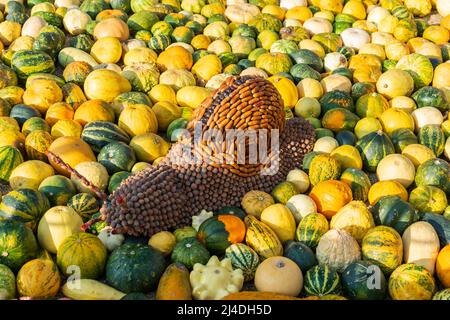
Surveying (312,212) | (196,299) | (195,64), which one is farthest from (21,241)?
(195,64)

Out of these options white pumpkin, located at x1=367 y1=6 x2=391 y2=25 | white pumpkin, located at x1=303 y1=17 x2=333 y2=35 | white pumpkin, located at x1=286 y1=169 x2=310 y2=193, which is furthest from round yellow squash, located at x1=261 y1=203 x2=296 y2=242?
white pumpkin, located at x1=367 y1=6 x2=391 y2=25

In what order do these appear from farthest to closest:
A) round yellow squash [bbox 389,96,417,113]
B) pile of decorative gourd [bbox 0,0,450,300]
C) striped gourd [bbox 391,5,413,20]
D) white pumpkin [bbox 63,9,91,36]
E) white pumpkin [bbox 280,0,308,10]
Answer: white pumpkin [bbox 280,0,308,10] → striped gourd [bbox 391,5,413,20] → white pumpkin [bbox 63,9,91,36] → round yellow squash [bbox 389,96,417,113] → pile of decorative gourd [bbox 0,0,450,300]

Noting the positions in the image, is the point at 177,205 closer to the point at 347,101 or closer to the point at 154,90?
A: the point at 154,90

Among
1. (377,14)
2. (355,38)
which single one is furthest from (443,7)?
(355,38)

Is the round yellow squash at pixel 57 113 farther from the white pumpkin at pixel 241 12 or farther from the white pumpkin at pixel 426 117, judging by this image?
the white pumpkin at pixel 426 117

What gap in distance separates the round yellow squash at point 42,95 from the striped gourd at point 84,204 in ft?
5.20

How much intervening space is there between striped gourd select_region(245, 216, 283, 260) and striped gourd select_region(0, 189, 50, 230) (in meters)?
1.69

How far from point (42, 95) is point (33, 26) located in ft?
5.48

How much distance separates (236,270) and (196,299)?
14.8 inches

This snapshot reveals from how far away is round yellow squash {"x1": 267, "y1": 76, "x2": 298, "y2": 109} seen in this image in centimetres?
624

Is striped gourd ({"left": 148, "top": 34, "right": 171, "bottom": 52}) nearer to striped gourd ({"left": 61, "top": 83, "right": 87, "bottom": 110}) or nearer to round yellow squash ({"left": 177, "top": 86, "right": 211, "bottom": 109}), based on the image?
round yellow squash ({"left": 177, "top": 86, "right": 211, "bottom": 109})

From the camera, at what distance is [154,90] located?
6.38 meters

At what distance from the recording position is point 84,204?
4.82 m

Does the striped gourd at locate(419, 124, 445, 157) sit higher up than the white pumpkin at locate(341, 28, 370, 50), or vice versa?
the white pumpkin at locate(341, 28, 370, 50)
